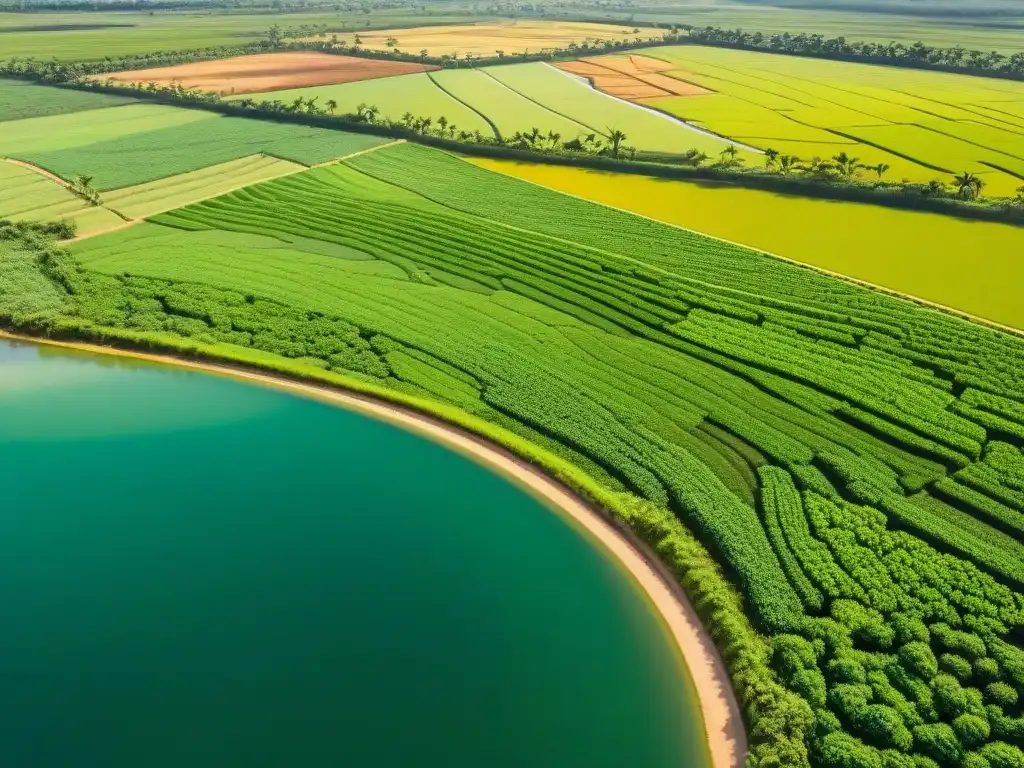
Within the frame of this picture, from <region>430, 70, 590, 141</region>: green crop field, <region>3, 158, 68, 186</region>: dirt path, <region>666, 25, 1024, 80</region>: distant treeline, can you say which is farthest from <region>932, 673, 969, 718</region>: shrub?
<region>666, 25, 1024, 80</region>: distant treeline

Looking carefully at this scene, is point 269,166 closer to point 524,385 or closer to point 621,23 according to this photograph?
point 524,385

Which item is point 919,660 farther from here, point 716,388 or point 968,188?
point 968,188

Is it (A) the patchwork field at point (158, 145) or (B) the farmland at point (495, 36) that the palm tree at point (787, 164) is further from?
(B) the farmland at point (495, 36)

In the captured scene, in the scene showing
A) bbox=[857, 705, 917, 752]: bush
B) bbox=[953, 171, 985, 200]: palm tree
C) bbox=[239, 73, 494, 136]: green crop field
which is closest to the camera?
bbox=[857, 705, 917, 752]: bush

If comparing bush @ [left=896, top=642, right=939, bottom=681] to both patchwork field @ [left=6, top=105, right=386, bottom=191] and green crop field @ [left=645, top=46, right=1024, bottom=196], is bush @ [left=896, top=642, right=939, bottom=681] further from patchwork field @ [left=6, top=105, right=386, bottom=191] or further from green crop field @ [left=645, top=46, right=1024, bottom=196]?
patchwork field @ [left=6, top=105, right=386, bottom=191]

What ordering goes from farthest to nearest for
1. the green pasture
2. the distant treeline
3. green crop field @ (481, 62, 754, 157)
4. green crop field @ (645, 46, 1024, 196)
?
the green pasture < the distant treeline < green crop field @ (481, 62, 754, 157) < green crop field @ (645, 46, 1024, 196)

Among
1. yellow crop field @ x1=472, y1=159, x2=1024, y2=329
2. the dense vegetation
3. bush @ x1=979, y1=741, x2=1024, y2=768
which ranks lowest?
bush @ x1=979, y1=741, x2=1024, y2=768

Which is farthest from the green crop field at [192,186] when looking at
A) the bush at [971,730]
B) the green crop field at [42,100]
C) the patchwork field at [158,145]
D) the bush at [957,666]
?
the bush at [971,730]
